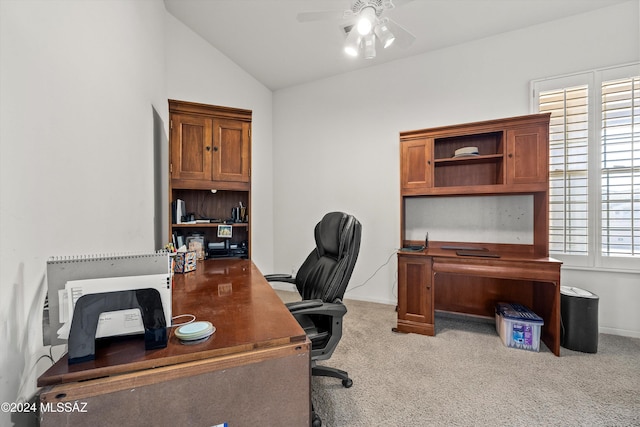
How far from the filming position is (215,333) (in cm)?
95

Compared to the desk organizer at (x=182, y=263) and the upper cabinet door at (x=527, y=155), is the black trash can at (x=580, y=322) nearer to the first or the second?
the upper cabinet door at (x=527, y=155)

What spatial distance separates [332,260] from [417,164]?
168cm

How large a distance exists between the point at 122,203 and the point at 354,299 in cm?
294

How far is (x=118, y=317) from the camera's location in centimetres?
83

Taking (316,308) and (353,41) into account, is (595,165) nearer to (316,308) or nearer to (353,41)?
(353,41)

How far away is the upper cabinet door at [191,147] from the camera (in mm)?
2438

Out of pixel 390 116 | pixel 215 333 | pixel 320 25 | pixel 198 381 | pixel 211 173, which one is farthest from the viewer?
pixel 390 116

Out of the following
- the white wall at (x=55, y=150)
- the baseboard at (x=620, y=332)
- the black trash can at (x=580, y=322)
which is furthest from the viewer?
the baseboard at (x=620, y=332)

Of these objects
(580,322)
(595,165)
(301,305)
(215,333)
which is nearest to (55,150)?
(215,333)

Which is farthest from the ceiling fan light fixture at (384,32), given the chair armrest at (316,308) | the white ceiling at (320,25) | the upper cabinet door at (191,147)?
the chair armrest at (316,308)

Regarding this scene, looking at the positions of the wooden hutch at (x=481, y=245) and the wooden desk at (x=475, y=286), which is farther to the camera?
the wooden hutch at (x=481, y=245)

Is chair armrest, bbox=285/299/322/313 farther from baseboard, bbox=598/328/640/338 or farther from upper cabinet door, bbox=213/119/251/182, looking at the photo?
baseboard, bbox=598/328/640/338

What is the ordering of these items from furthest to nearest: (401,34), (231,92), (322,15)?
(231,92) → (401,34) → (322,15)

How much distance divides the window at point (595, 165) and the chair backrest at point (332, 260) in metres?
2.45
